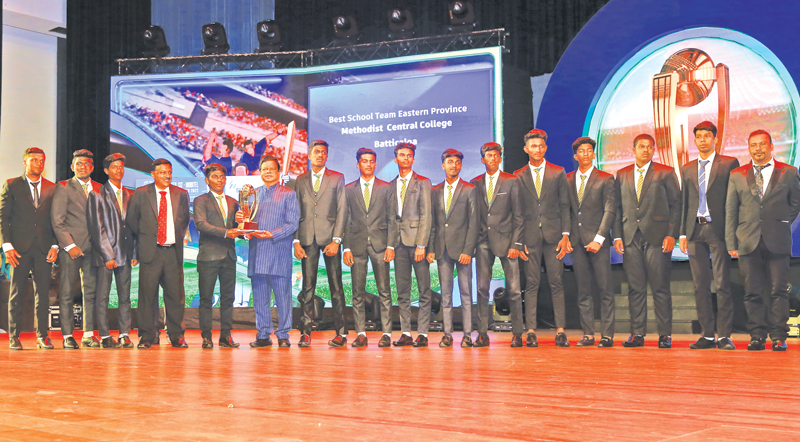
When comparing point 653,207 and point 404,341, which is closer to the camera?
point 653,207

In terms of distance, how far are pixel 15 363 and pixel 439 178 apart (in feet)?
15.5

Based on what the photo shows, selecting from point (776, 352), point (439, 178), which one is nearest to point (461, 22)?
point (439, 178)

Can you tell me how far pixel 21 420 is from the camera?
69.4 inches

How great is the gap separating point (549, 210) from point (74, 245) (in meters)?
3.19

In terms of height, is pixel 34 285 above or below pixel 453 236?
below

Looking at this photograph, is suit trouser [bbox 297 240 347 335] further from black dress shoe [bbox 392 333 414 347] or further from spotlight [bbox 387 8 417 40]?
spotlight [bbox 387 8 417 40]

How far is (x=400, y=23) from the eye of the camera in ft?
25.4

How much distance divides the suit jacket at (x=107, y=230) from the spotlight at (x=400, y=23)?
3.71m

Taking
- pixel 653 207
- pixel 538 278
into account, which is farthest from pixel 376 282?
pixel 653 207

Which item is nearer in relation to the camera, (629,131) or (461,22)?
(629,131)

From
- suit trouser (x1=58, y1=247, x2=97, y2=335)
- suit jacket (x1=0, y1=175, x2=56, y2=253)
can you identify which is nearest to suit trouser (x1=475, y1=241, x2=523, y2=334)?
suit trouser (x1=58, y1=247, x2=97, y2=335)

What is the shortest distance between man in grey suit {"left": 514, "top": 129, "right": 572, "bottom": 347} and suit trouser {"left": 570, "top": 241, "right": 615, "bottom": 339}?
12cm

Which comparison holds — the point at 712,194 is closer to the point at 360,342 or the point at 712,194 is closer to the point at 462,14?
the point at 360,342

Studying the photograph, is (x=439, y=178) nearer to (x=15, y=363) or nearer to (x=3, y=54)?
(x=15, y=363)
